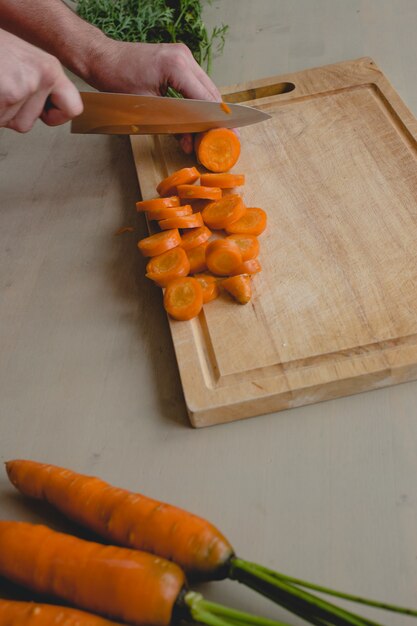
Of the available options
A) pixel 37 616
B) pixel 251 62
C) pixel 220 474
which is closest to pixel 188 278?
pixel 220 474

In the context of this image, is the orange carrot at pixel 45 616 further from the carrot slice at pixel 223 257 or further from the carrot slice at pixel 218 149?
the carrot slice at pixel 218 149

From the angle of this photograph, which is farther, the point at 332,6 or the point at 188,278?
the point at 332,6

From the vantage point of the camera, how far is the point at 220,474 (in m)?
1.35

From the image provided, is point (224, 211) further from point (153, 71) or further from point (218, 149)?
point (153, 71)

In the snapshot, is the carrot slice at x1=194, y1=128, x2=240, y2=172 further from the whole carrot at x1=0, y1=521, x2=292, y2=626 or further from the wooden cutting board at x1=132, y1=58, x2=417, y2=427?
the whole carrot at x1=0, y1=521, x2=292, y2=626

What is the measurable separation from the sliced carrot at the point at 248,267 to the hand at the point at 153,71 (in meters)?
0.57

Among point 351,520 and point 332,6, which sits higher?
point 332,6

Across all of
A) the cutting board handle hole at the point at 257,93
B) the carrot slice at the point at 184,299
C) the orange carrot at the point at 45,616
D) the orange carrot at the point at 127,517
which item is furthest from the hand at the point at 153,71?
the orange carrot at the point at 45,616

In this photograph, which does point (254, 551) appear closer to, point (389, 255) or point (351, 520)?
point (351, 520)

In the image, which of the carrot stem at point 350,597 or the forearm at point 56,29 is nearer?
the carrot stem at point 350,597

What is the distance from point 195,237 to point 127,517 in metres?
0.79

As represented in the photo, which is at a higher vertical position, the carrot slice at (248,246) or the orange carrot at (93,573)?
the carrot slice at (248,246)

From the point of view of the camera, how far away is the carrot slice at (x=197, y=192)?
1806 mm

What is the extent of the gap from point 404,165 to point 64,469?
124 cm
